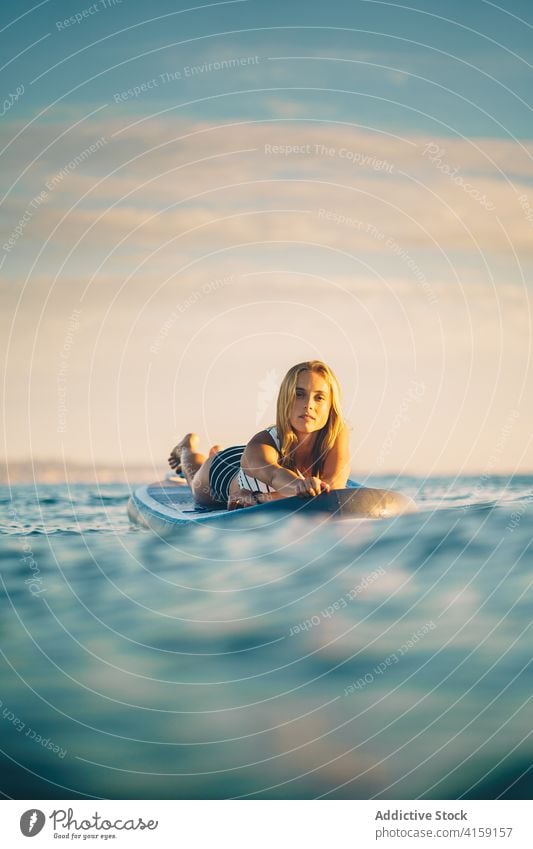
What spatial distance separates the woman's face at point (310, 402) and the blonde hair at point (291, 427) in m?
0.02

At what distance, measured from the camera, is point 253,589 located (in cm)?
455

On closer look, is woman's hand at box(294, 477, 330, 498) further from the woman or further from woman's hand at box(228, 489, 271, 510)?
Result: woman's hand at box(228, 489, 271, 510)

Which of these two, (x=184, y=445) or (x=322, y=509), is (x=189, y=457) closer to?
(x=184, y=445)

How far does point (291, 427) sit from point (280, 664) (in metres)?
1.89

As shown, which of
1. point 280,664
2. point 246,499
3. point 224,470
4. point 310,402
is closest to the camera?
point 280,664

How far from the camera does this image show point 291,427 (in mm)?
5488

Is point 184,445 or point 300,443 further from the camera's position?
point 184,445

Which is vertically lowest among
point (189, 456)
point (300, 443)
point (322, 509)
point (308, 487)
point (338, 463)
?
point (322, 509)

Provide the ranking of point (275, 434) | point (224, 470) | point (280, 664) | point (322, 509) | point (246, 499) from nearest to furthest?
point (280, 664) < point (322, 509) < point (275, 434) < point (246, 499) < point (224, 470)

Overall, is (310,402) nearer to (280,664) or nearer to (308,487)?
(308,487)

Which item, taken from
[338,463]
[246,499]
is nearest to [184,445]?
[246,499]

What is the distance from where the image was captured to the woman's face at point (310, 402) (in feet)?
17.7

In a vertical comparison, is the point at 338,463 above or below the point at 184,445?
below
